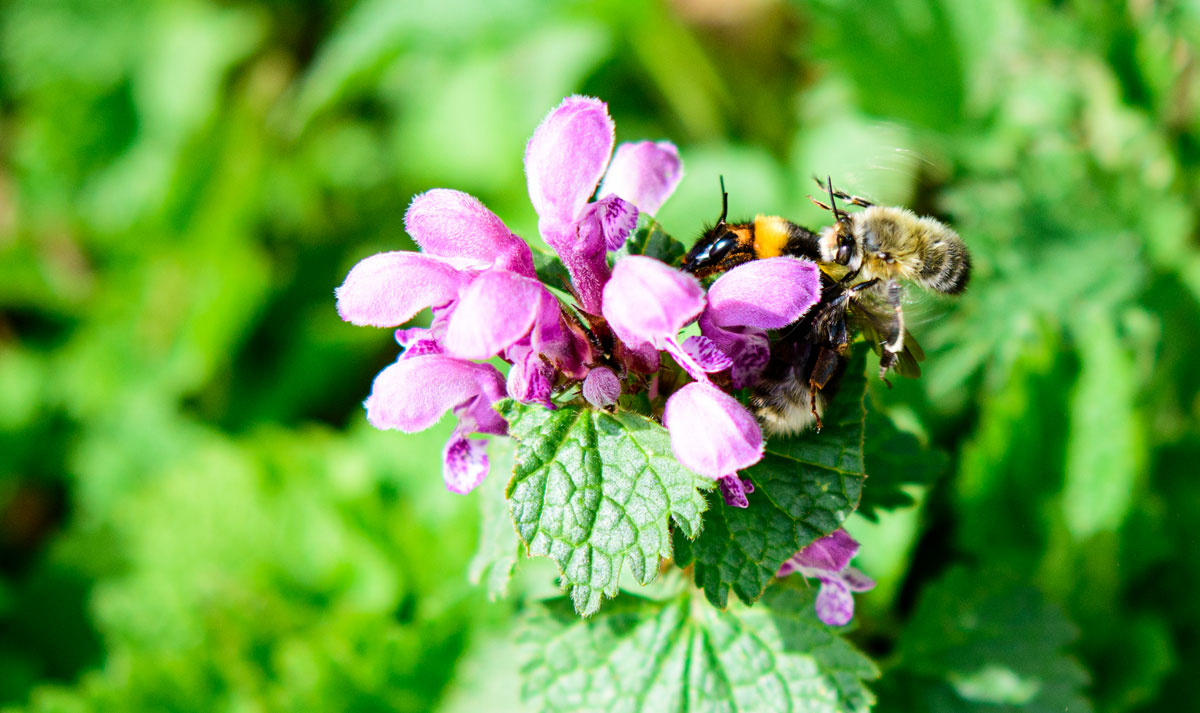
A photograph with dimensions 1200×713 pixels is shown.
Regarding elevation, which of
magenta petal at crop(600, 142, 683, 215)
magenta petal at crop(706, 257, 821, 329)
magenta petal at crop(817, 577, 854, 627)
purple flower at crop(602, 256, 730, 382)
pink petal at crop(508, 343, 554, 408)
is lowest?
magenta petal at crop(817, 577, 854, 627)

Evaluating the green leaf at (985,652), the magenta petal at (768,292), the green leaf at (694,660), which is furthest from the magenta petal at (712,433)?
the green leaf at (985,652)

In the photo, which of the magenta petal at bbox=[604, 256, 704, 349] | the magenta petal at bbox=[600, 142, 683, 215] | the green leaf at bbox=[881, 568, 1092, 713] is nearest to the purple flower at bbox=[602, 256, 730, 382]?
the magenta petal at bbox=[604, 256, 704, 349]

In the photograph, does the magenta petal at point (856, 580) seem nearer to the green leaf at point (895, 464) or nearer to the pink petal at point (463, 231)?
the green leaf at point (895, 464)

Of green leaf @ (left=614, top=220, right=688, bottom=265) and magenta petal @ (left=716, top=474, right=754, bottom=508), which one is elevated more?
green leaf @ (left=614, top=220, right=688, bottom=265)

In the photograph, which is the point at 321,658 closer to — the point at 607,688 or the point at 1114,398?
the point at 607,688

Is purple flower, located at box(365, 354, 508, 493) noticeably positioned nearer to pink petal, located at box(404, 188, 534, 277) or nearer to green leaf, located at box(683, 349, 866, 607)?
pink petal, located at box(404, 188, 534, 277)

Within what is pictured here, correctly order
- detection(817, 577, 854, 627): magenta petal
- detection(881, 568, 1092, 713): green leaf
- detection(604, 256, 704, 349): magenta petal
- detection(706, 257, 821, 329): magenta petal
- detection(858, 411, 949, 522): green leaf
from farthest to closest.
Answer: detection(881, 568, 1092, 713): green leaf, detection(858, 411, 949, 522): green leaf, detection(817, 577, 854, 627): magenta petal, detection(706, 257, 821, 329): magenta petal, detection(604, 256, 704, 349): magenta petal

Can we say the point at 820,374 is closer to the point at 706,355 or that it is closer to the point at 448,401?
the point at 706,355
